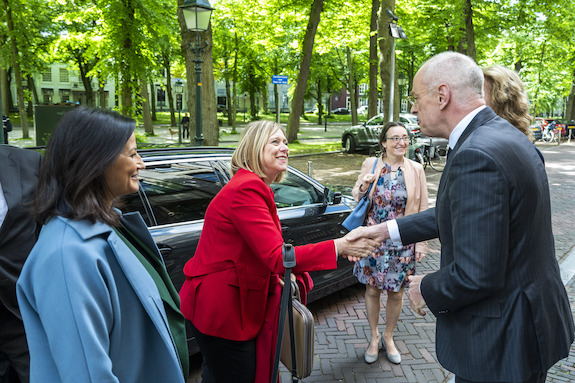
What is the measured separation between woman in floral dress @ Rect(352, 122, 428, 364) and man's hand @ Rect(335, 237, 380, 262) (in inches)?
50.0

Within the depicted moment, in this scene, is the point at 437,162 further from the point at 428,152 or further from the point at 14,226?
the point at 14,226

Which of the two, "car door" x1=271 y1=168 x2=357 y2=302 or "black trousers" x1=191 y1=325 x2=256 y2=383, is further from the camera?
"car door" x1=271 y1=168 x2=357 y2=302

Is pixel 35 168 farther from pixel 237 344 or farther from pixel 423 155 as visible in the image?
pixel 423 155

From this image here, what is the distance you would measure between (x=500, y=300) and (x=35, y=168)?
207 centimetres

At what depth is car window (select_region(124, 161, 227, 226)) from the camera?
11.6 ft

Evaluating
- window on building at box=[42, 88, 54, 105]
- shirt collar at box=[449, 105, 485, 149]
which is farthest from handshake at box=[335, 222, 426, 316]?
window on building at box=[42, 88, 54, 105]

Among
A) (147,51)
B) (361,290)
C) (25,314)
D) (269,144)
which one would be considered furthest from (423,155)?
(25,314)

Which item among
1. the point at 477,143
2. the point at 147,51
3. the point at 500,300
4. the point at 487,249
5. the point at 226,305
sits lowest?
the point at 226,305

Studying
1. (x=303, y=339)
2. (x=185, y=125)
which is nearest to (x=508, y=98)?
Answer: (x=303, y=339)

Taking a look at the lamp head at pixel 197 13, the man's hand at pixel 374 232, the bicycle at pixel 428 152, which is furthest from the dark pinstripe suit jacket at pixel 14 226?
the bicycle at pixel 428 152

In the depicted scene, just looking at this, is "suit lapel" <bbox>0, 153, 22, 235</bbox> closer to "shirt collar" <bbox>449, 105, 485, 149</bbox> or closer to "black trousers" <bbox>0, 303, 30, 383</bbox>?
"black trousers" <bbox>0, 303, 30, 383</bbox>

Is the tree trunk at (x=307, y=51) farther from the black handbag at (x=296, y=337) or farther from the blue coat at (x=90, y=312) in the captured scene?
the blue coat at (x=90, y=312)

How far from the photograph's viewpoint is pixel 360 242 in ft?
8.50

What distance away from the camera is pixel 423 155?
53.0 feet
